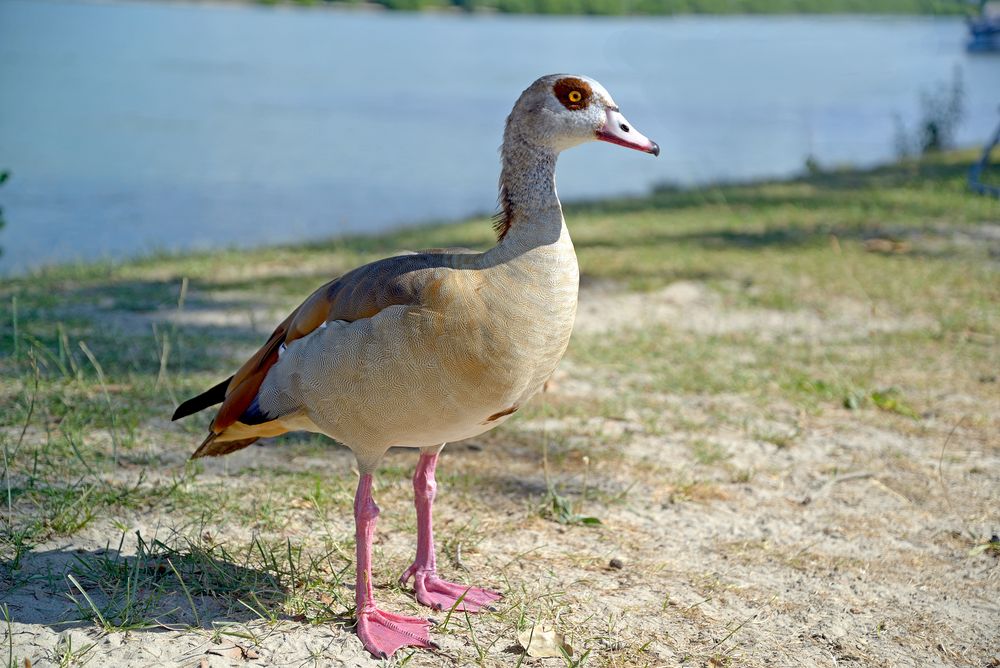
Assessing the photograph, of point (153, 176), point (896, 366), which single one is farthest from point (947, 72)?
point (896, 366)

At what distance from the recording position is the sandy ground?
3.12 m

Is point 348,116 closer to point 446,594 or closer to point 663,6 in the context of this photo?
point 446,594

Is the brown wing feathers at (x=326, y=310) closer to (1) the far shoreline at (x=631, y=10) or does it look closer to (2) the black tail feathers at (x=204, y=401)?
(2) the black tail feathers at (x=204, y=401)

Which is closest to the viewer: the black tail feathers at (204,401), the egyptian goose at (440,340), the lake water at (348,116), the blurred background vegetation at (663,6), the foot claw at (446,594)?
the egyptian goose at (440,340)

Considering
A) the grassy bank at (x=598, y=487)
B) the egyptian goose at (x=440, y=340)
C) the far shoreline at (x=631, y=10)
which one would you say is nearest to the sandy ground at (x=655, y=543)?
the grassy bank at (x=598, y=487)

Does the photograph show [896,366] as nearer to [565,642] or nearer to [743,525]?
[743,525]

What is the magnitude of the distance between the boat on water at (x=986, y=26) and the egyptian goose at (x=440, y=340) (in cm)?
1141

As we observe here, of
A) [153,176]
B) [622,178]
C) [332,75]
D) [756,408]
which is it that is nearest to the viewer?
[756,408]

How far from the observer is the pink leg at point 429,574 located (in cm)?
337

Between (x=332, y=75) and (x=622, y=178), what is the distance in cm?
1132

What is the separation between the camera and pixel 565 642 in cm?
312

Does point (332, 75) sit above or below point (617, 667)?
above

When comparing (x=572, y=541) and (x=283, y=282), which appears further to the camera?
(x=283, y=282)

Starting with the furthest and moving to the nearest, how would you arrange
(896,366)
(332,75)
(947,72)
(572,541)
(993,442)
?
(947,72) < (332,75) < (896,366) < (993,442) < (572,541)
